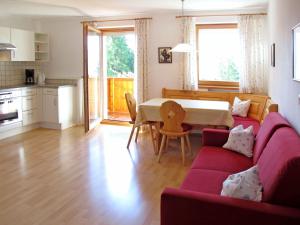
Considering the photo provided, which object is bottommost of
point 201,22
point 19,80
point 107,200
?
point 107,200

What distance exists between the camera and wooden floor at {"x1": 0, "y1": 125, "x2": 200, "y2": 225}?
288 centimetres

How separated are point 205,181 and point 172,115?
1.85m

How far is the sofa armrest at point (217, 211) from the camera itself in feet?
5.82

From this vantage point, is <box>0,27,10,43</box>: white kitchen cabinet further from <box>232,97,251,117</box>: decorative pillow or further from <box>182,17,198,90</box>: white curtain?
<box>232,97,251,117</box>: decorative pillow

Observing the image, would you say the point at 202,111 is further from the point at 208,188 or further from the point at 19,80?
the point at 19,80

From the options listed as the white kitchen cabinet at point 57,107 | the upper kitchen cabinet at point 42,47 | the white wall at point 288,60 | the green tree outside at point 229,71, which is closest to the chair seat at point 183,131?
the white wall at point 288,60

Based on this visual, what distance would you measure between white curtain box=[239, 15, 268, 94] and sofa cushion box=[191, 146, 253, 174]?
8.66 feet

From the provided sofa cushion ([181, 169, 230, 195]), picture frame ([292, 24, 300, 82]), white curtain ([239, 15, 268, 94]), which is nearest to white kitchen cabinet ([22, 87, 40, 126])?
white curtain ([239, 15, 268, 94])

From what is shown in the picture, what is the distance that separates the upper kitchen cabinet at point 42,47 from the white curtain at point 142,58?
218cm

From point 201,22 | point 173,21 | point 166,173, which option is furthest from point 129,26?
point 166,173

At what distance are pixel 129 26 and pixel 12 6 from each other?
2226mm

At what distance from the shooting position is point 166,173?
400 centimetres

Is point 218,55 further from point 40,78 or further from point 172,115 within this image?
point 40,78

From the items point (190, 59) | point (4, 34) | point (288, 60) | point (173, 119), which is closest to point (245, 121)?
point (173, 119)
